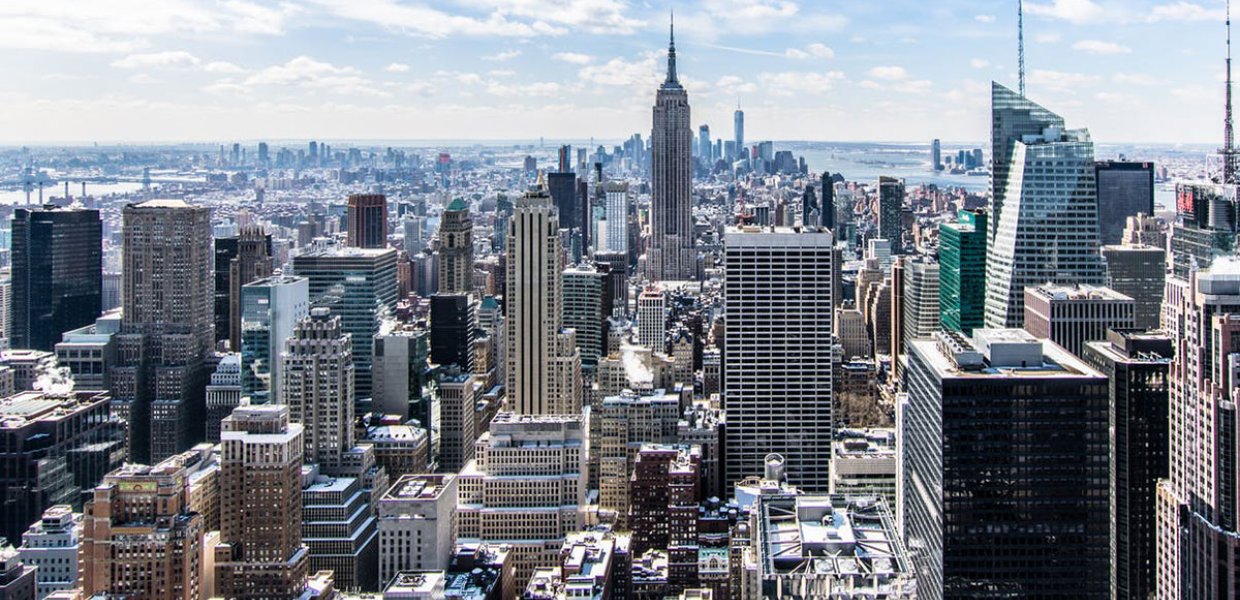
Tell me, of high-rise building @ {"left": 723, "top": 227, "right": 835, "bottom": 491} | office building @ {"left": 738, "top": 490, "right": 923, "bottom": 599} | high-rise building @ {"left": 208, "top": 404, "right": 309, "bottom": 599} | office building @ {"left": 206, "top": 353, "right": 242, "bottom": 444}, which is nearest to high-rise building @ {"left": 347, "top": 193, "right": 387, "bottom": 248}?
office building @ {"left": 206, "top": 353, "right": 242, "bottom": 444}

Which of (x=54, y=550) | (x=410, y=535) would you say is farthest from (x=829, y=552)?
(x=54, y=550)

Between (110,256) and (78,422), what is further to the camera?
(110,256)

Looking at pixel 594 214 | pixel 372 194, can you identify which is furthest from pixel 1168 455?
pixel 594 214

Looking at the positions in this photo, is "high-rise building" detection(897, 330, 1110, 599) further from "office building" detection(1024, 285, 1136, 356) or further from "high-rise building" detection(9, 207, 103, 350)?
"high-rise building" detection(9, 207, 103, 350)

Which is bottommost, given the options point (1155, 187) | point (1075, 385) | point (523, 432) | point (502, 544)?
point (502, 544)

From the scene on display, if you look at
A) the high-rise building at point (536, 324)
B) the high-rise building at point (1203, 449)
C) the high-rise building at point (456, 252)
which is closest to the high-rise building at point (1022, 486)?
the high-rise building at point (1203, 449)

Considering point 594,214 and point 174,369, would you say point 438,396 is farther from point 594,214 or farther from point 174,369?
point 594,214
